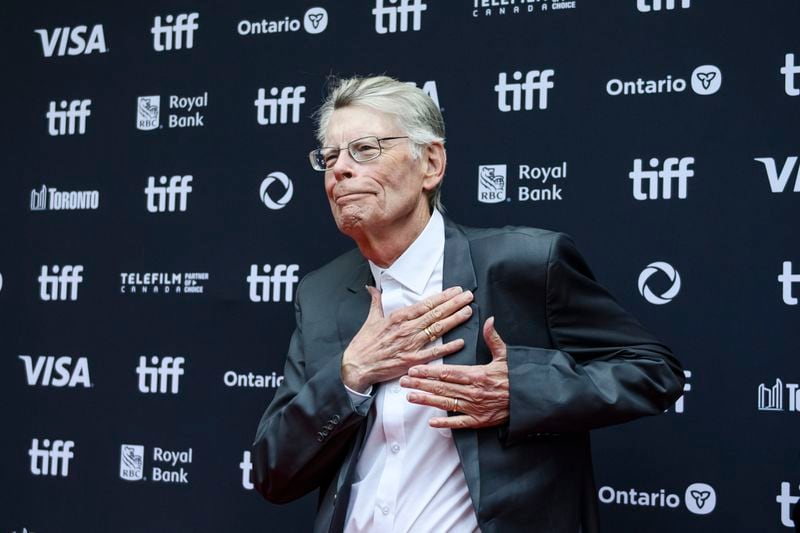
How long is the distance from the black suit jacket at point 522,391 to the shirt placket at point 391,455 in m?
0.06

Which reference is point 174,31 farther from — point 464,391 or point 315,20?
point 464,391

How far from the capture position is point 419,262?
196cm

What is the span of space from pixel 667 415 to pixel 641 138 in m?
0.79

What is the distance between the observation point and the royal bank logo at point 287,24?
2908mm

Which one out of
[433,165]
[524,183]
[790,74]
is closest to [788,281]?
[790,74]

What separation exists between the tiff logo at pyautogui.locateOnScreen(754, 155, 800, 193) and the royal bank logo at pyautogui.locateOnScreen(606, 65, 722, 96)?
0.25 meters

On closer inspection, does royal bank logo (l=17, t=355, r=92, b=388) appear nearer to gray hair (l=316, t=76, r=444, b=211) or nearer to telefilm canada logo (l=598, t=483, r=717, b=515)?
gray hair (l=316, t=76, r=444, b=211)

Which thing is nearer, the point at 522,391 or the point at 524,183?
the point at 522,391

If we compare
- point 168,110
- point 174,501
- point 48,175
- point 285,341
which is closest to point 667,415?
point 285,341

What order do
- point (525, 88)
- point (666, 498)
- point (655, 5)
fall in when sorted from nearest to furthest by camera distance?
1. point (666, 498)
2. point (655, 5)
3. point (525, 88)

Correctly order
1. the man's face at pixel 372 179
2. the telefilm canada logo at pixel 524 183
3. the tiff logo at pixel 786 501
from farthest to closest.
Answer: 1. the telefilm canada logo at pixel 524 183
2. the tiff logo at pixel 786 501
3. the man's face at pixel 372 179

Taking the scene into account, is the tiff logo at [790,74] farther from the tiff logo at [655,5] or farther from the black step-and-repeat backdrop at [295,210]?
the tiff logo at [655,5]

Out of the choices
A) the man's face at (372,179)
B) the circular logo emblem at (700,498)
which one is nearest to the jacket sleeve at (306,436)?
the man's face at (372,179)

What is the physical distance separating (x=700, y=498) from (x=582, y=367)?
31.6 inches
